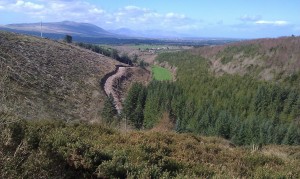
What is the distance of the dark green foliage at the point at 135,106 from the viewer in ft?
172

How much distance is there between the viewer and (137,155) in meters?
8.10

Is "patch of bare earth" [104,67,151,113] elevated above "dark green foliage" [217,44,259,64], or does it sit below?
below

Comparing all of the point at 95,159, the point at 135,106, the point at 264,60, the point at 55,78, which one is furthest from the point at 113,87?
the point at 95,159

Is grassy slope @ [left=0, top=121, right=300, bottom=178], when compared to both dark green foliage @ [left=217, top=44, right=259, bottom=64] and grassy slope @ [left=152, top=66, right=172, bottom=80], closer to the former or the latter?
grassy slope @ [left=152, top=66, right=172, bottom=80]

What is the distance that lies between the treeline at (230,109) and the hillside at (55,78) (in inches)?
393

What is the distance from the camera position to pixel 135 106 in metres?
58.8

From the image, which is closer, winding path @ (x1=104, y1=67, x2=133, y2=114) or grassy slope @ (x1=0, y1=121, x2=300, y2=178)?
grassy slope @ (x1=0, y1=121, x2=300, y2=178)

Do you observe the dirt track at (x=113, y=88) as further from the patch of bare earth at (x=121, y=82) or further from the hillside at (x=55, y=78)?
the hillside at (x=55, y=78)

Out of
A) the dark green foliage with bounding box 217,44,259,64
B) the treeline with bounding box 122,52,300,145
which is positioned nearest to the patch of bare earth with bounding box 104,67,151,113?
the treeline with bounding box 122,52,300,145

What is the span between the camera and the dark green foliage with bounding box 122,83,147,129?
172 ft

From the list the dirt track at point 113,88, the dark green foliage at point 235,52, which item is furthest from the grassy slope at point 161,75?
the dark green foliage at point 235,52

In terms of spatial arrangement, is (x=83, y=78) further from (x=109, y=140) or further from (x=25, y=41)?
(x=109, y=140)

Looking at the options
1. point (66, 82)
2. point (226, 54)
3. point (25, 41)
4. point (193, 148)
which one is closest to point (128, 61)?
point (226, 54)

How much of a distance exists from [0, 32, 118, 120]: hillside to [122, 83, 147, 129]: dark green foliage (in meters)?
4.22
